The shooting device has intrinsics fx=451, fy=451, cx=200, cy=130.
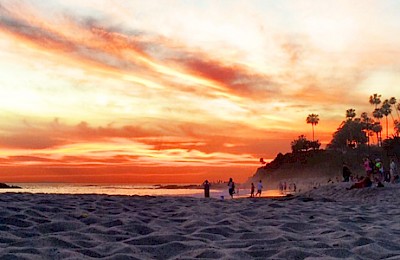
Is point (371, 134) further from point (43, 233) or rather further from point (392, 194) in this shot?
point (43, 233)

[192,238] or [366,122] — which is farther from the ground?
[366,122]

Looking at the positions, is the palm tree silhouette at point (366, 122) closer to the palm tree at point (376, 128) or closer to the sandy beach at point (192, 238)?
the palm tree at point (376, 128)

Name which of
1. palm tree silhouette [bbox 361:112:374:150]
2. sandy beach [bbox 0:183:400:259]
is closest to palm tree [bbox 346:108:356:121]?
palm tree silhouette [bbox 361:112:374:150]

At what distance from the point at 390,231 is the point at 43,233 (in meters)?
4.73

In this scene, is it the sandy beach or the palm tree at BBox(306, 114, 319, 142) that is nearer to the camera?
the sandy beach

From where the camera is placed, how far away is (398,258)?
4.38 meters

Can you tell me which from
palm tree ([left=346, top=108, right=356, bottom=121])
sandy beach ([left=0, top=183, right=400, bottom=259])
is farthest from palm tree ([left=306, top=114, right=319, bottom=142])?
sandy beach ([left=0, top=183, right=400, bottom=259])

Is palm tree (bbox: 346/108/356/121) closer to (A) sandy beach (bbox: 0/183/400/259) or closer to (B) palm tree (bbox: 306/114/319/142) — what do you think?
(B) palm tree (bbox: 306/114/319/142)

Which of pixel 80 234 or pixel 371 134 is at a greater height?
pixel 371 134

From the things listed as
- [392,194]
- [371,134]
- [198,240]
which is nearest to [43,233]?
[198,240]

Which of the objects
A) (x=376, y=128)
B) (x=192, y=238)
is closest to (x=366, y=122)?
(x=376, y=128)

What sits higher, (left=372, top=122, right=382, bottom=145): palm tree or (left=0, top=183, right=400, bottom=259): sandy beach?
(left=372, top=122, right=382, bottom=145): palm tree

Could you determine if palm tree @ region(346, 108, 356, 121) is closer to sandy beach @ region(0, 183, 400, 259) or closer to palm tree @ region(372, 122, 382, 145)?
palm tree @ region(372, 122, 382, 145)

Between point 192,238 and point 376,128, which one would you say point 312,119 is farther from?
point 192,238
